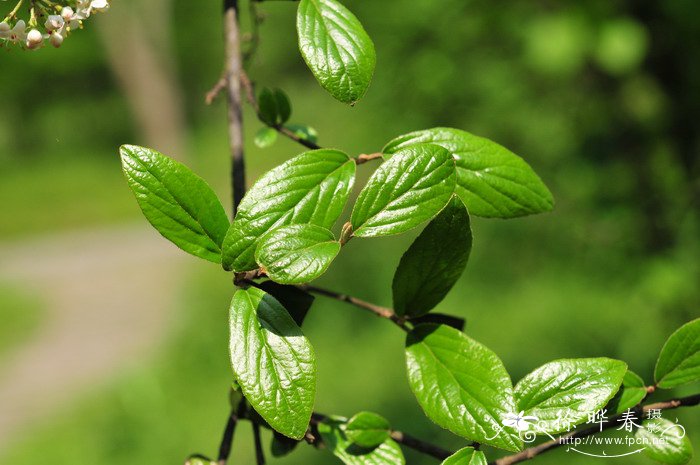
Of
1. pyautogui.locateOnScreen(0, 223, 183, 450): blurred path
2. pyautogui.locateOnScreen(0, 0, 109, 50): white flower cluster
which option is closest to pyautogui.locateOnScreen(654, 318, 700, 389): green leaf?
pyautogui.locateOnScreen(0, 0, 109, 50): white flower cluster

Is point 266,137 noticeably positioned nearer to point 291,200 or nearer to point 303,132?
point 303,132

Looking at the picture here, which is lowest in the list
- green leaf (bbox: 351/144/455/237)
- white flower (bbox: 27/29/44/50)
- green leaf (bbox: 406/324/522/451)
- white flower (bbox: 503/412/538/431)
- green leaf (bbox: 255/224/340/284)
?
white flower (bbox: 503/412/538/431)

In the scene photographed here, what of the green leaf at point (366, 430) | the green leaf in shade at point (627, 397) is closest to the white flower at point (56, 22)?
the green leaf at point (366, 430)

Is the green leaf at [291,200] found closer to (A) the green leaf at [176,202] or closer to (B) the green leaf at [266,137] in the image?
(A) the green leaf at [176,202]

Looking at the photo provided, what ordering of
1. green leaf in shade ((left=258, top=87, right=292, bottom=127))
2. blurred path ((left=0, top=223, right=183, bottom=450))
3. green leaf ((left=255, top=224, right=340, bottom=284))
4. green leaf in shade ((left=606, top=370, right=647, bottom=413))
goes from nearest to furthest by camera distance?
1. green leaf ((left=255, top=224, right=340, bottom=284))
2. green leaf in shade ((left=606, top=370, right=647, bottom=413))
3. green leaf in shade ((left=258, top=87, right=292, bottom=127))
4. blurred path ((left=0, top=223, right=183, bottom=450))

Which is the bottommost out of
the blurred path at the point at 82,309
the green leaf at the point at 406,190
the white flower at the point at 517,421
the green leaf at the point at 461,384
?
the blurred path at the point at 82,309

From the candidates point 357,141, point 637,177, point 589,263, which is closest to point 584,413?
point 637,177

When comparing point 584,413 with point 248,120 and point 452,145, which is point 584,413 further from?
point 248,120

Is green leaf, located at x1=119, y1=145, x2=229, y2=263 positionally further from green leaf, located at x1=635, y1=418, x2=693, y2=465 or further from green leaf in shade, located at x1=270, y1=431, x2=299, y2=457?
green leaf, located at x1=635, y1=418, x2=693, y2=465
